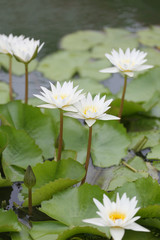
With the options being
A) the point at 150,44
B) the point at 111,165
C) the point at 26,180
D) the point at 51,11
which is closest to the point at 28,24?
the point at 51,11

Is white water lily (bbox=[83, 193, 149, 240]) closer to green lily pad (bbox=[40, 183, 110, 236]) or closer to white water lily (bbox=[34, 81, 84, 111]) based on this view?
green lily pad (bbox=[40, 183, 110, 236])

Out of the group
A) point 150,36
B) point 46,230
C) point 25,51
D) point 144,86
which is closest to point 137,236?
point 46,230

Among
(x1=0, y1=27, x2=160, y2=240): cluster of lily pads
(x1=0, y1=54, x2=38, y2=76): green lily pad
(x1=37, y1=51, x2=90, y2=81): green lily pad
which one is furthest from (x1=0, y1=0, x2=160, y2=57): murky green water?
(x1=0, y1=27, x2=160, y2=240): cluster of lily pads

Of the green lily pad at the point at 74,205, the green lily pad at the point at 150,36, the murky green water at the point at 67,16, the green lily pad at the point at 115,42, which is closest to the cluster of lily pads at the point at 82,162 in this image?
the green lily pad at the point at 74,205

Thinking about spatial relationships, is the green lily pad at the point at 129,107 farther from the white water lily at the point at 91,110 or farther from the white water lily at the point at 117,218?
the white water lily at the point at 117,218

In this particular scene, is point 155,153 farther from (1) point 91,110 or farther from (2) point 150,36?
(2) point 150,36

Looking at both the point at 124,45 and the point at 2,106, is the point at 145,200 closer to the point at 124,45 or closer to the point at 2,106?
the point at 2,106

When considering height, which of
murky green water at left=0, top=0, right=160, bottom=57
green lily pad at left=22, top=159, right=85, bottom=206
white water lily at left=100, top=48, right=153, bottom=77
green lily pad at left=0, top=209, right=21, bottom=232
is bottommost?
green lily pad at left=0, top=209, right=21, bottom=232
